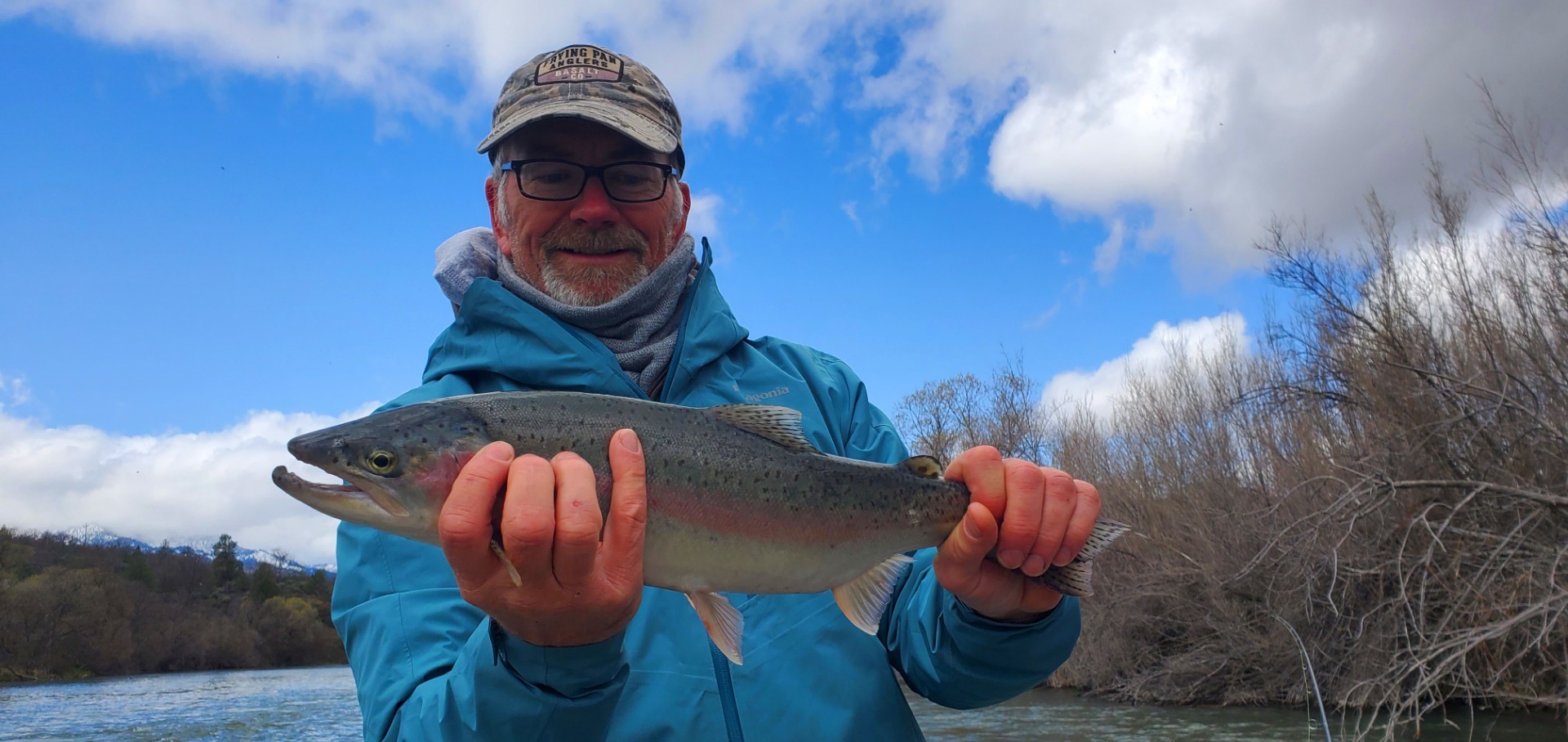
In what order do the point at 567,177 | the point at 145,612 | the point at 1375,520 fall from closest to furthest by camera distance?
the point at 567,177 → the point at 1375,520 → the point at 145,612

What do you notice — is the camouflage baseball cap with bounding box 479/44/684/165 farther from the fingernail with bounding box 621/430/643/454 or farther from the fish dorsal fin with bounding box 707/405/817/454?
the fingernail with bounding box 621/430/643/454

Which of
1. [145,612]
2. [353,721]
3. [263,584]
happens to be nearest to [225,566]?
[263,584]

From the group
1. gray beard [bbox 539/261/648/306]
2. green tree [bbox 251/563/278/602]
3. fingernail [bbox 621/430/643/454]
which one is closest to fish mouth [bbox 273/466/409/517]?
fingernail [bbox 621/430/643/454]

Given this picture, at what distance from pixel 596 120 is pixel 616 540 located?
184cm

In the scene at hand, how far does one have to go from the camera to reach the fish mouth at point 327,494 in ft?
7.25

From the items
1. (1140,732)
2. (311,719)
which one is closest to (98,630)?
(311,719)

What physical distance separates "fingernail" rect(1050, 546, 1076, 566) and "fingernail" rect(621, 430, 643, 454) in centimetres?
122

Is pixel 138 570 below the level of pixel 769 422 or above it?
above

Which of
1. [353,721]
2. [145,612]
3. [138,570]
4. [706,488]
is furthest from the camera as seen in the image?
[138,570]

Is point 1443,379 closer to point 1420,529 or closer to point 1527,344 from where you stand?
point 1527,344

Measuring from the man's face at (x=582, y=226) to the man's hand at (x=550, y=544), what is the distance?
59.9 inches

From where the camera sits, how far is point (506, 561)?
6.88 feet

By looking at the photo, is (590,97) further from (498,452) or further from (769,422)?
(498,452)

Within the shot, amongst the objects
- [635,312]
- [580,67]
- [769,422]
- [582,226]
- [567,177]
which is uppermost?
[580,67]
